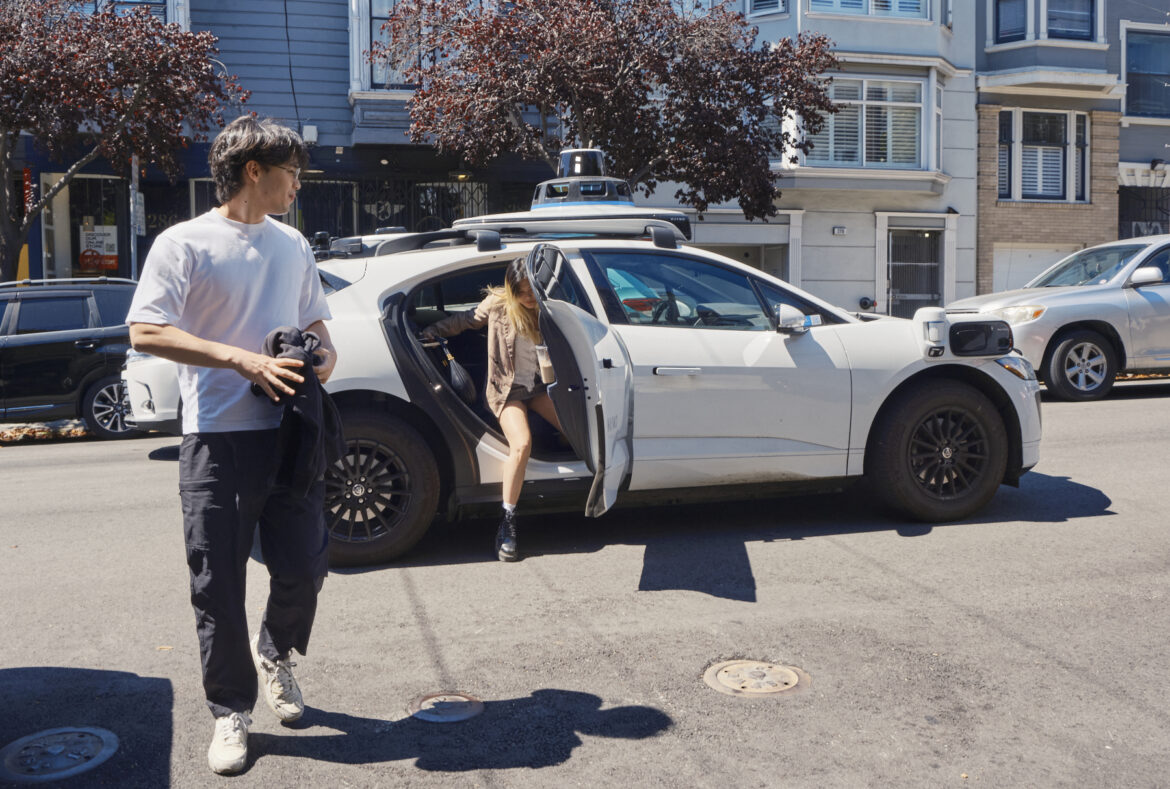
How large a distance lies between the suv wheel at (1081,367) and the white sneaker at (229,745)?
35.4ft

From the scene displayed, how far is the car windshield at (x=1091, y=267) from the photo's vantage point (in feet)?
42.9

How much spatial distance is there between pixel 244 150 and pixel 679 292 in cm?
336

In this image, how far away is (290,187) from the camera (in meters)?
3.71

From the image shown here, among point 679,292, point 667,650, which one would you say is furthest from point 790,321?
point 667,650

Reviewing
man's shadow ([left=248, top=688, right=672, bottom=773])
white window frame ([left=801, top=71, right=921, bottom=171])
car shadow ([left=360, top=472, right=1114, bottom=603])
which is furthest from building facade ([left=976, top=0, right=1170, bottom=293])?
man's shadow ([left=248, top=688, right=672, bottom=773])

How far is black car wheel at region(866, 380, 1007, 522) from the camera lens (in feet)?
21.8

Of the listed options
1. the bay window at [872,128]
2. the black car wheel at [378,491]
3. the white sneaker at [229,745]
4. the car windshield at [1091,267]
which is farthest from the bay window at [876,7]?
the white sneaker at [229,745]

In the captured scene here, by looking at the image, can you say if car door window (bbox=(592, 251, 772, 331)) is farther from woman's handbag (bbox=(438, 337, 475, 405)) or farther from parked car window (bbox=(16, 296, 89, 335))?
parked car window (bbox=(16, 296, 89, 335))

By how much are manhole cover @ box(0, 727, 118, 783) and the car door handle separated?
330 cm

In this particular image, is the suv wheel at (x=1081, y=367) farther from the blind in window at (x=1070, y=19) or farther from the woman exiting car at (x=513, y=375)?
the blind in window at (x=1070, y=19)

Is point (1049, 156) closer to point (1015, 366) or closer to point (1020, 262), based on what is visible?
point (1020, 262)

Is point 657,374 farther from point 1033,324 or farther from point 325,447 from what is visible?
point 1033,324

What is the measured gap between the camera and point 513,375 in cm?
625

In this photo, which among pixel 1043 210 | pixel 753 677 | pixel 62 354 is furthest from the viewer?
pixel 1043 210
